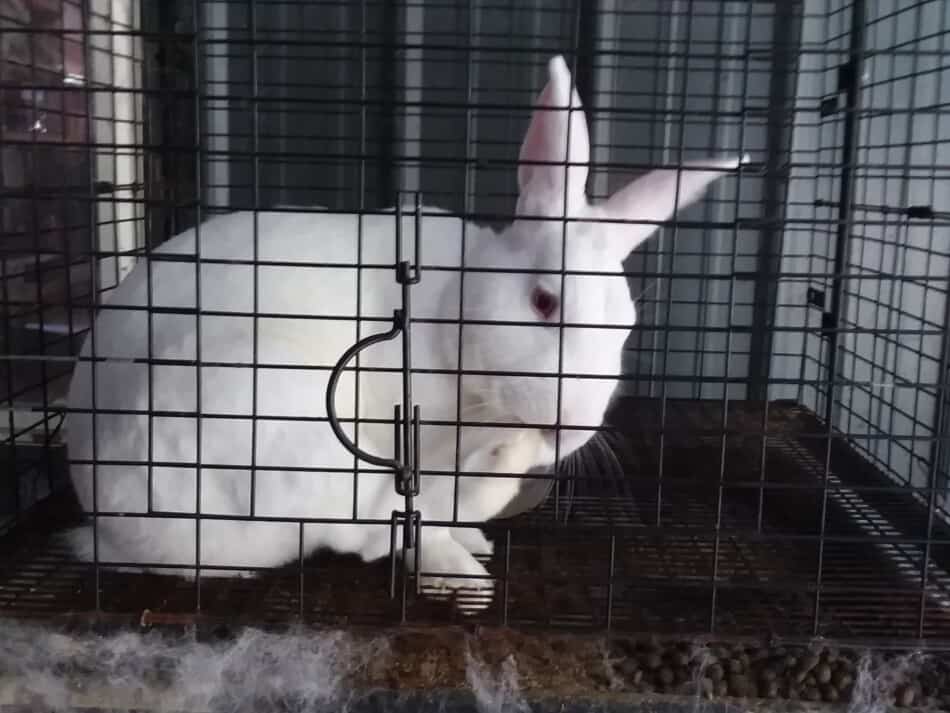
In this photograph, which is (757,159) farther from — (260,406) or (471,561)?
(260,406)

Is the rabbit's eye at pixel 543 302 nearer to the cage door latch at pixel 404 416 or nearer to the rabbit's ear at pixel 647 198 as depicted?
the rabbit's ear at pixel 647 198

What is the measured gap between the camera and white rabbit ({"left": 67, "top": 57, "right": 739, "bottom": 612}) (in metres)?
1.30

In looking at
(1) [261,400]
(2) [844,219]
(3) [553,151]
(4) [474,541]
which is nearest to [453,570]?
(4) [474,541]

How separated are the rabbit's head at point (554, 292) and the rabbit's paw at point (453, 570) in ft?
0.69

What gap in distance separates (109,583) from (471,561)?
529 millimetres

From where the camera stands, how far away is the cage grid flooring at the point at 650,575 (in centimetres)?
122

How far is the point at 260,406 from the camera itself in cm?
132

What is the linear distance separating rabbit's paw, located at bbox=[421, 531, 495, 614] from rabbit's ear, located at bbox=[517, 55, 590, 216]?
53cm

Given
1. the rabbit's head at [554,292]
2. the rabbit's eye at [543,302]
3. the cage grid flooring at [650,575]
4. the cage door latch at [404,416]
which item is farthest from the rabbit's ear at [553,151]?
the cage grid flooring at [650,575]

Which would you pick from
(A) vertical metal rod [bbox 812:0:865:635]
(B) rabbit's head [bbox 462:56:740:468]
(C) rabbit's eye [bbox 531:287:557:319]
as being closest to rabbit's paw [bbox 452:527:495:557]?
(B) rabbit's head [bbox 462:56:740:468]

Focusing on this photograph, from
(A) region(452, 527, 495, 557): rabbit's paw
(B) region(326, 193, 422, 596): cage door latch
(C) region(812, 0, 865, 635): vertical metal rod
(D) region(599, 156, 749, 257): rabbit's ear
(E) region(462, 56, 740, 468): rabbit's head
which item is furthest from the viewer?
(A) region(452, 527, 495, 557): rabbit's paw

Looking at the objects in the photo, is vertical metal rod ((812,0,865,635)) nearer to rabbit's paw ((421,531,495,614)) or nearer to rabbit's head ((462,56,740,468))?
rabbit's head ((462,56,740,468))

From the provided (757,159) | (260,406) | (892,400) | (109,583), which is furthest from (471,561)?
(757,159)

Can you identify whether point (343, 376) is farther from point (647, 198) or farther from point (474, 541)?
point (647, 198)
